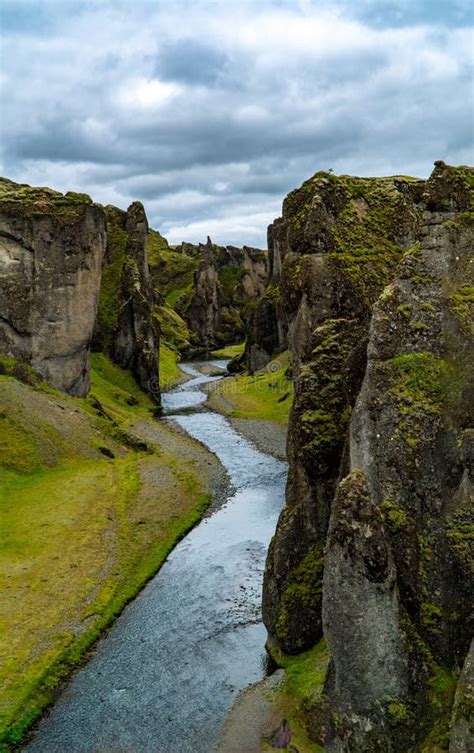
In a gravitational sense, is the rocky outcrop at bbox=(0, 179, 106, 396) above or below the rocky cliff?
above

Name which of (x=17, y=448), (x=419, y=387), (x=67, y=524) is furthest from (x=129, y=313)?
(x=419, y=387)

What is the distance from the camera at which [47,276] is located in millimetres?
71375

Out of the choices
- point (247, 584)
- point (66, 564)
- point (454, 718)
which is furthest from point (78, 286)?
point (454, 718)

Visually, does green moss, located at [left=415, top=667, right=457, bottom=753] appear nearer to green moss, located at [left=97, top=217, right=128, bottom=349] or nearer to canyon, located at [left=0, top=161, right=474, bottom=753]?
canyon, located at [left=0, top=161, right=474, bottom=753]

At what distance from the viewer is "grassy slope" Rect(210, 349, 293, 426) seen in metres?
86.4

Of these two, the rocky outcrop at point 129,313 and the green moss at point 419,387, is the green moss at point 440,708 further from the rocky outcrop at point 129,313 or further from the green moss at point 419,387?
the rocky outcrop at point 129,313

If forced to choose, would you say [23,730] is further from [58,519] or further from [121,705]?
[58,519]

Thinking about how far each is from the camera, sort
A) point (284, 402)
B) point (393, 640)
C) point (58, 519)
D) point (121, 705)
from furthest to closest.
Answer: point (284, 402) < point (58, 519) < point (121, 705) < point (393, 640)

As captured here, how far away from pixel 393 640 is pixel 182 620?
52.8 ft

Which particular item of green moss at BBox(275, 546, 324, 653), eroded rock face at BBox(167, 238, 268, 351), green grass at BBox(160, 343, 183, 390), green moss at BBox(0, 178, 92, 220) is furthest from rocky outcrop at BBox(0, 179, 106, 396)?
eroded rock face at BBox(167, 238, 268, 351)

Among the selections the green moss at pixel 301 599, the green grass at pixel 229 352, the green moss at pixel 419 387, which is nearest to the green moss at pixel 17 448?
the green moss at pixel 301 599

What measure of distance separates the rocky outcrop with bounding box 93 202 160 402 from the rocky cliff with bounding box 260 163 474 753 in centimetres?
7087

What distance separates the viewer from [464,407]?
20.4 m

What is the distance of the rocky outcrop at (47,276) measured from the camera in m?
70.6
